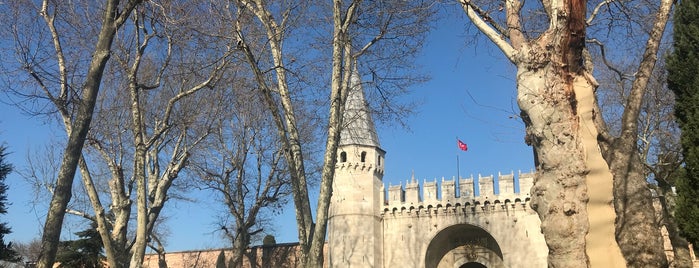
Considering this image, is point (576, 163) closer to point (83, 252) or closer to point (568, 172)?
point (568, 172)

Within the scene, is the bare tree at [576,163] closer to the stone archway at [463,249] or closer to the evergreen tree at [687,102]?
the evergreen tree at [687,102]

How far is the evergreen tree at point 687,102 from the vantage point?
484 inches

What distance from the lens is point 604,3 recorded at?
729 centimetres

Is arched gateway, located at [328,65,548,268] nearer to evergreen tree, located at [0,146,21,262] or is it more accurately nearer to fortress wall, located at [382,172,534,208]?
fortress wall, located at [382,172,534,208]

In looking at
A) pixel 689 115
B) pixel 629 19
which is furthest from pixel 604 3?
pixel 689 115

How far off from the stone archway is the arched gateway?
0.15ft

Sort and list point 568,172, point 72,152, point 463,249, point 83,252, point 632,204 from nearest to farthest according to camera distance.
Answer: point 568,172, point 632,204, point 72,152, point 83,252, point 463,249

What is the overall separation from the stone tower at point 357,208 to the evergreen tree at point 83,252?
10557mm

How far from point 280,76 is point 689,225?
9.80 m

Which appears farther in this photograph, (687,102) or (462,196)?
(462,196)

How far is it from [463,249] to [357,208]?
652cm

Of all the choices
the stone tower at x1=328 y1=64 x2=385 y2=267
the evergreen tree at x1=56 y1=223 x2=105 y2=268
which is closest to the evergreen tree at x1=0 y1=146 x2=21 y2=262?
the evergreen tree at x1=56 y1=223 x2=105 y2=268

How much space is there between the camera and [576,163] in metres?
5.29

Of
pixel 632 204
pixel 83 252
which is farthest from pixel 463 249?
pixel 632 204
